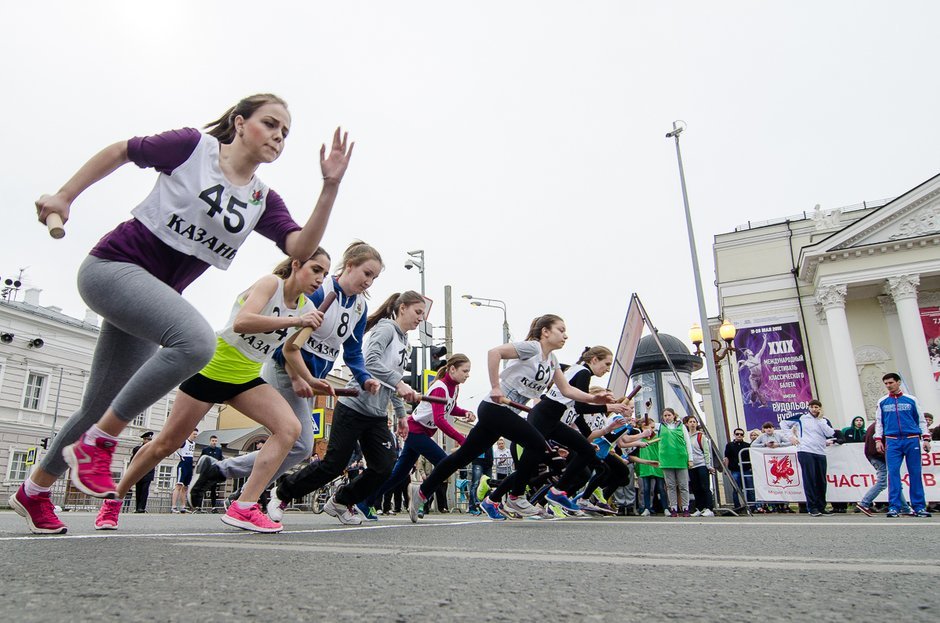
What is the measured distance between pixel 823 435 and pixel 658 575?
11.4 m

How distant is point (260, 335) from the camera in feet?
13.8

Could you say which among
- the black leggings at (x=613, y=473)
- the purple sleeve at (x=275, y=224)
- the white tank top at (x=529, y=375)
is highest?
the purple sleeve at (x=275, y=224)

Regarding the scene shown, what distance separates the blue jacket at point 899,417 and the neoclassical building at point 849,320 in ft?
67.4

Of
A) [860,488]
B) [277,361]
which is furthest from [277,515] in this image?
[860,488]

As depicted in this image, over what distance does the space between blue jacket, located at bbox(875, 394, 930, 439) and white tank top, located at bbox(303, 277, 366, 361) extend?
313 inches

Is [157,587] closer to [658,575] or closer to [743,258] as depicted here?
[658,575]

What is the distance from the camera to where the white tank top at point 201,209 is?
307cm

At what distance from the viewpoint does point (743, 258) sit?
3691cm

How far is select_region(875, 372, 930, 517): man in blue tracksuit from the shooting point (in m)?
9.07

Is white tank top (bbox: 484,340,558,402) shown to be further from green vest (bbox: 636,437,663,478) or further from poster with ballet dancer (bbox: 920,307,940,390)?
poster with ballet dancer (bbox: 920,307,940,390)

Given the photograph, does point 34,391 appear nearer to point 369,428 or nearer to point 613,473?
point 613,473

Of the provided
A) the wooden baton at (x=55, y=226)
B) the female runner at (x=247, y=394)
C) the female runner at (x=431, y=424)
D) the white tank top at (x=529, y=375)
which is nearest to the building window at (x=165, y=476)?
the female runner at (x=431, y=424)

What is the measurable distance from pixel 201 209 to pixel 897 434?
9885 mm

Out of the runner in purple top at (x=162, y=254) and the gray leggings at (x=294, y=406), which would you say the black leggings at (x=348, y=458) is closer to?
the gray leggings at (x=294, y=406)
